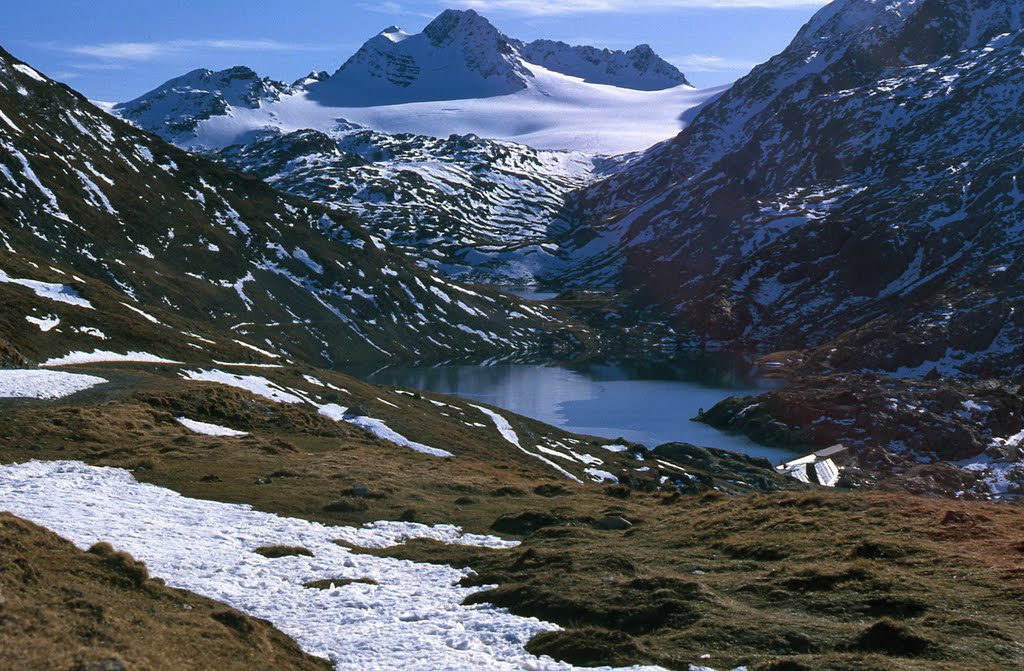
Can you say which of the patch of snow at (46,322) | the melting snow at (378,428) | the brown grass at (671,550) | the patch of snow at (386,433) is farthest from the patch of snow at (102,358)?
the brown grass at (671,550)

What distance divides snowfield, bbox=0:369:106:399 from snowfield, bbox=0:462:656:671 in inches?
639

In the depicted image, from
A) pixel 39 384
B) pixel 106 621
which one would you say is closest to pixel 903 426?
pixel 39 384

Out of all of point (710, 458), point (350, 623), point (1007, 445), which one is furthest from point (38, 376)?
point (1007, 445)

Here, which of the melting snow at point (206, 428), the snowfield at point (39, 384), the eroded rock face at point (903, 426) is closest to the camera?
the snowfield at point (39, 384)

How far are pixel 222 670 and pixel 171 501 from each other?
56.9 feet

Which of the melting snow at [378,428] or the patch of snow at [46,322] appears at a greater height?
the patch of snow at [46,322]

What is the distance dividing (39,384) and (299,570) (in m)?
33.5

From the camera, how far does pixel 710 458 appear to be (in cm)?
12319

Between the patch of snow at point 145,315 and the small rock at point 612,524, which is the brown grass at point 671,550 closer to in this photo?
the small rock at point 612,524

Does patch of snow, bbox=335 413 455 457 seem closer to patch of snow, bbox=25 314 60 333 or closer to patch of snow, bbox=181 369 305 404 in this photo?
patch of snow, bbox=181 369 305 404

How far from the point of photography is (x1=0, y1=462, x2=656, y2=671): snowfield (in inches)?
878

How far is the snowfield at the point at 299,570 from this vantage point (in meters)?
22.3

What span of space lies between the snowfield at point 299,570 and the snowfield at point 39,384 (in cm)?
1623

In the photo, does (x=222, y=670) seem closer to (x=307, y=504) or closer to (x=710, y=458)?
(x=307, y=504)
